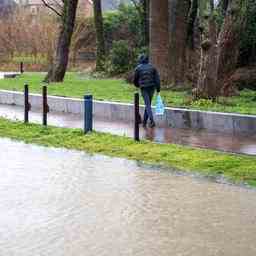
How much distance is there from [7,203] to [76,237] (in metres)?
1.94

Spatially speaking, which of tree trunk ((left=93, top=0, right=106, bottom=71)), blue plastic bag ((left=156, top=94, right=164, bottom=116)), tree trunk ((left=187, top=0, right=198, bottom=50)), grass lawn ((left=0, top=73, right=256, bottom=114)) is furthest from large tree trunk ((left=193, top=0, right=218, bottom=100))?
tree trunk ((left=93, top=0, right=106, bottom=71))

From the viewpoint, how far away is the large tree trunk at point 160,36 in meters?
26.0

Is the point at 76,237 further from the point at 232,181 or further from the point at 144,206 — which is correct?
the point at 232,181

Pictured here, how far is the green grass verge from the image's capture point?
11.8m

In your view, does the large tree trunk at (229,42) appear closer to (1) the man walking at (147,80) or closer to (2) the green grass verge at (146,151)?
(1) the man walking at (147,80)

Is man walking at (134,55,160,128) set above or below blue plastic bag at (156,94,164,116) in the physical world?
above

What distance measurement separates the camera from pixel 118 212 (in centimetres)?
916

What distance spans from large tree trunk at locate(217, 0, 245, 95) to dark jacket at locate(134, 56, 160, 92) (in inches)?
147

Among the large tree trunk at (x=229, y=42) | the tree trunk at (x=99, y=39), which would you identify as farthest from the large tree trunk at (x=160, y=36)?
the tree trunk at (x=99, y=39)

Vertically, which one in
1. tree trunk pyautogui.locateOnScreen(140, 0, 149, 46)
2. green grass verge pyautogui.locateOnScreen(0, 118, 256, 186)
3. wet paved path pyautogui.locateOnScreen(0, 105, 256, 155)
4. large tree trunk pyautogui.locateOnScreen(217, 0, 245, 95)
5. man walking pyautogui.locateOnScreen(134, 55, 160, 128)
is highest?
tree trunk pyautogui.locateOnScreen(140, 0, 149, 46)

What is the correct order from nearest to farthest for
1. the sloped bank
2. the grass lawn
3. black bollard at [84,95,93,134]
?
black bollard at [84,95,93,134] < the sloped bank < the grass lawn

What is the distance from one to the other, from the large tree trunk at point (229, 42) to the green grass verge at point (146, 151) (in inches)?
238

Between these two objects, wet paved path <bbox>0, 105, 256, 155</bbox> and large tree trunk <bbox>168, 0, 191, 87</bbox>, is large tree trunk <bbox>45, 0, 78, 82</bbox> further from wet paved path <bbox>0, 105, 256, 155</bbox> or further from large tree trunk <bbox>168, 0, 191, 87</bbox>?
wet paved path <bbox>0, 105, 256, 155</bbox>

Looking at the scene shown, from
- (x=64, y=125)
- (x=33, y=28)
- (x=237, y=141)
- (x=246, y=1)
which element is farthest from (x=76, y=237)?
(x=33, y=28)
